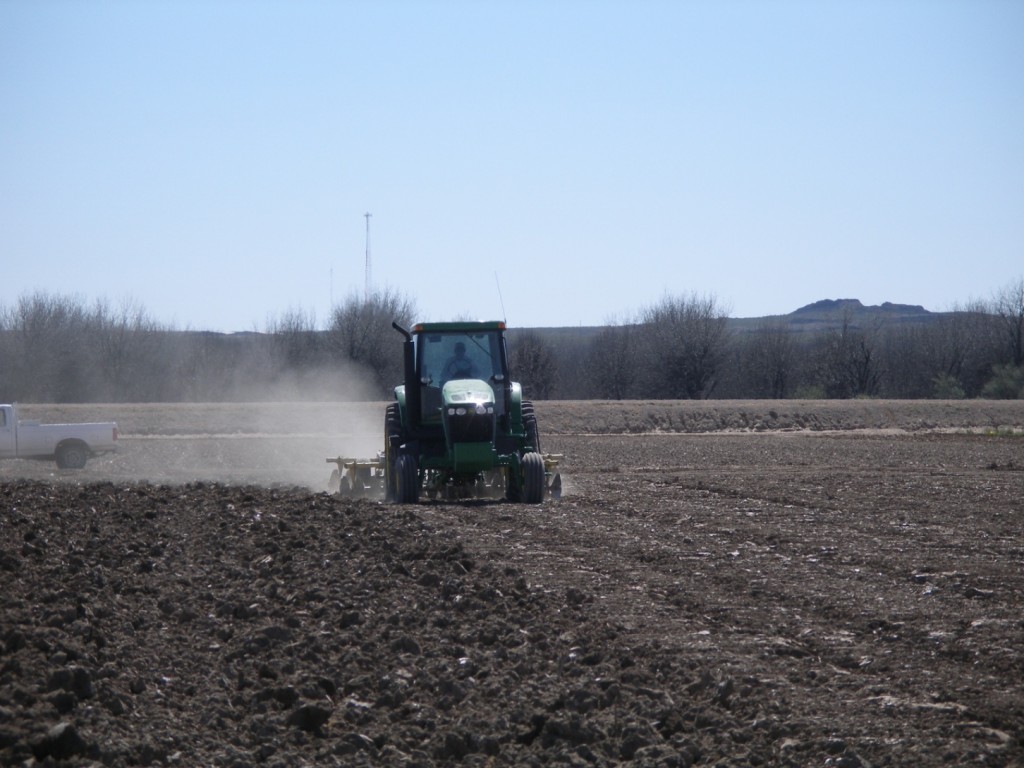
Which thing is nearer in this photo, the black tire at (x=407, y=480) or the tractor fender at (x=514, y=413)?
the black tire at (x=407, y=480)

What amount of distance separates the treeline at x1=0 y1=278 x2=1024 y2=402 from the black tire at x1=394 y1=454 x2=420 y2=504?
3962cm

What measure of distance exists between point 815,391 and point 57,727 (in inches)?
2449

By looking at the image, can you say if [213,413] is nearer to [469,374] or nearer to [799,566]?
[469,374]

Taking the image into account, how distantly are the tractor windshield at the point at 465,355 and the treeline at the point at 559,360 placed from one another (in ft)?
128

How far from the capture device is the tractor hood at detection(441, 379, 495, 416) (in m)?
15.0

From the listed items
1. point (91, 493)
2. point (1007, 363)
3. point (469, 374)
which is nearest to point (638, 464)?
point (469, 374)

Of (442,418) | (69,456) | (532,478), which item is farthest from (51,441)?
(532,478)

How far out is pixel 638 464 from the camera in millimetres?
25844

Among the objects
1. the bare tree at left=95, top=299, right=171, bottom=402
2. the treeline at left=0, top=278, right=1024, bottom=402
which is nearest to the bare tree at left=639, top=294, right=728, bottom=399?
the treeline at left=0, top=278, right=1024, bottom=402

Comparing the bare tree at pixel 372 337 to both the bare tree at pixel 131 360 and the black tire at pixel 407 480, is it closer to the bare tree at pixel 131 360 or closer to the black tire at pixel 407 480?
the bare tree at pixel 131 360

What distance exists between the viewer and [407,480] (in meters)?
15.3

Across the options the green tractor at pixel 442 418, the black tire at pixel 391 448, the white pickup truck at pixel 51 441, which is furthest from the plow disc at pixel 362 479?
the white pickup truck at pixel 51 441

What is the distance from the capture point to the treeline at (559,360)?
201ft

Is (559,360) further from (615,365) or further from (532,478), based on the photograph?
(532,478)
